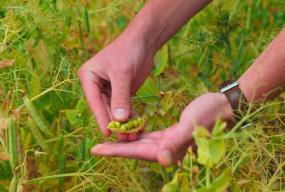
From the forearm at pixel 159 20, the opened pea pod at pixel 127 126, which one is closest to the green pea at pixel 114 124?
the opened pea pod at pixel 127 126

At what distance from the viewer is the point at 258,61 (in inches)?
51.8

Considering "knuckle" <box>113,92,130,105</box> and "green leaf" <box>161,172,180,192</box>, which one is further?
"knuckle" <box>113,92,130,105</box>

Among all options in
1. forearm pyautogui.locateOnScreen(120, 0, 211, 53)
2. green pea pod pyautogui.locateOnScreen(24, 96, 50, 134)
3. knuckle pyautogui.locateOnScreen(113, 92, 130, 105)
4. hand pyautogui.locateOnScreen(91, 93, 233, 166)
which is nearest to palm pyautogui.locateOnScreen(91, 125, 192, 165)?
hand pyautogui.locateOnScreen(91, 93, 233, 166)

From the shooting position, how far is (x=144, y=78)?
161 cm

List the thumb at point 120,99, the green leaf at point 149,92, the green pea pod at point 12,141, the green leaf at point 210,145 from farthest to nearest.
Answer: the green leaf at point 149,92 < the thumb at point 120,99 < the green pea pod at point 12,141 < the green leaf at point 210,145

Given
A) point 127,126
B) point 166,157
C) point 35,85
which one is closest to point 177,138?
point 166,157

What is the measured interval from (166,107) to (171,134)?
385 millimetres

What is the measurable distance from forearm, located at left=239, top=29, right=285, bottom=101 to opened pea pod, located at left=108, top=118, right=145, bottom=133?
24 cm

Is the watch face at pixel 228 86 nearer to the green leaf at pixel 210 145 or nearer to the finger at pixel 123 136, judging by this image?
the finger at pixel 123 136

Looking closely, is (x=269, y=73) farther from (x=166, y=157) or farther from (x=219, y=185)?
(x=219, y=185)

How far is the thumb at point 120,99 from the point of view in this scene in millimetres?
1396

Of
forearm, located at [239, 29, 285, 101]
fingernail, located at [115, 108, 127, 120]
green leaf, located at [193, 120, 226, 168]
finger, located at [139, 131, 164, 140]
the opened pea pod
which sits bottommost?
finger, located at [139, 131, 164, 140]

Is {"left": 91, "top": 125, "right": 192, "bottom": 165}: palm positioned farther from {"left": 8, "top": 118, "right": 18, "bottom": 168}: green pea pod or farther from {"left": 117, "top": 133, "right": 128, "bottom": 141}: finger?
{"left": 8, "top": 118, "right": 18, "bottom": 168}: green pea pod

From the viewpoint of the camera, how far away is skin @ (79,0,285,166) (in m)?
1.24
